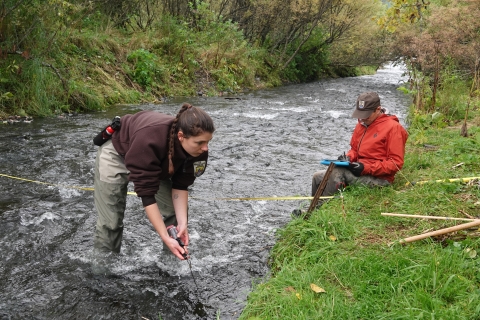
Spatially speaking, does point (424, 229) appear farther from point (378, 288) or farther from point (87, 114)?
point (87, 114)

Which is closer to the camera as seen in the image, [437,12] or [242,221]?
[242,221]

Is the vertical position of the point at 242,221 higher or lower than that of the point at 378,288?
lower

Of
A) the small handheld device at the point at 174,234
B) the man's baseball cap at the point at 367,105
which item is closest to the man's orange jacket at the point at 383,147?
the man's baseball cap at the point at 367,105

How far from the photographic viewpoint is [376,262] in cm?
320

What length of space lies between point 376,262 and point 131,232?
2.66m

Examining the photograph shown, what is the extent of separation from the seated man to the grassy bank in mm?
181

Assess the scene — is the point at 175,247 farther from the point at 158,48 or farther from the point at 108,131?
the point at 158,48

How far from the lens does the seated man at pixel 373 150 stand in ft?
15.6

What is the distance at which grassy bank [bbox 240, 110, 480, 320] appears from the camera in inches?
108

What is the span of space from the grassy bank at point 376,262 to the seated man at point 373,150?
7.1 inches

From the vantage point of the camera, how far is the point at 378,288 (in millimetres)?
2930

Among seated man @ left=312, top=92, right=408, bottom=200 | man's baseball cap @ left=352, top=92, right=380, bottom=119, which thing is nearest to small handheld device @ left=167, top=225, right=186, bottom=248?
seated man @ left=312, top=92, right=408, bottom=200

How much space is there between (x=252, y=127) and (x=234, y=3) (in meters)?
15.9

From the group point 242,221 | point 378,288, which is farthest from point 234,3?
point 378,288
